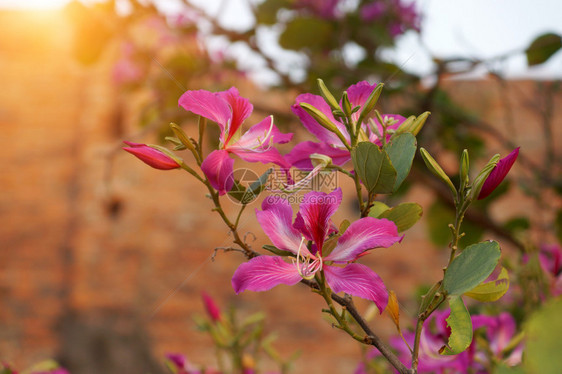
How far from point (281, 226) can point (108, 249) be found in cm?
339

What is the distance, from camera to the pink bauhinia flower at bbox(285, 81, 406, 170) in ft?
Result: 0.99

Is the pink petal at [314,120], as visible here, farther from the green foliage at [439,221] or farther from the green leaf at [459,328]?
the green foliage at [439,221]

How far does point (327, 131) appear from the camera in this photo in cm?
31

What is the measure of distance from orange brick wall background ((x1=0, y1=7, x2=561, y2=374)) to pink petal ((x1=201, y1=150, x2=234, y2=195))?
2797mm

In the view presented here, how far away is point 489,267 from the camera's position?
0.24 m

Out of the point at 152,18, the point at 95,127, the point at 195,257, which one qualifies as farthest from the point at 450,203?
the point at 95,127

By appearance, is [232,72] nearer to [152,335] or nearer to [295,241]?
[295,241]

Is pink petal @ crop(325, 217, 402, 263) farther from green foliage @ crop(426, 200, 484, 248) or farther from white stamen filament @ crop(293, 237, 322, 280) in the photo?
green foliage @ crop(426, 200, 484, 248)

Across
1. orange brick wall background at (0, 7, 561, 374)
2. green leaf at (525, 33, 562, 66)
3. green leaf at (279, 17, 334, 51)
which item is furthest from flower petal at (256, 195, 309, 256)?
orange brick wall background at (0, 7, 561, 374)

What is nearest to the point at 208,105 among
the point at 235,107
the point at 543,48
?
the point at 235,107

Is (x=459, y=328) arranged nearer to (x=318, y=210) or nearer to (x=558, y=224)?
(x=318, y=210)

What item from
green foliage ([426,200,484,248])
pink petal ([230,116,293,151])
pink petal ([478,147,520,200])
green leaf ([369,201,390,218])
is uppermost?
pink petal ([478,147,520,200])

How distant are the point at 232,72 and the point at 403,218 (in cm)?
135

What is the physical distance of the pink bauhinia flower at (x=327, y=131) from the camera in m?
0.30
